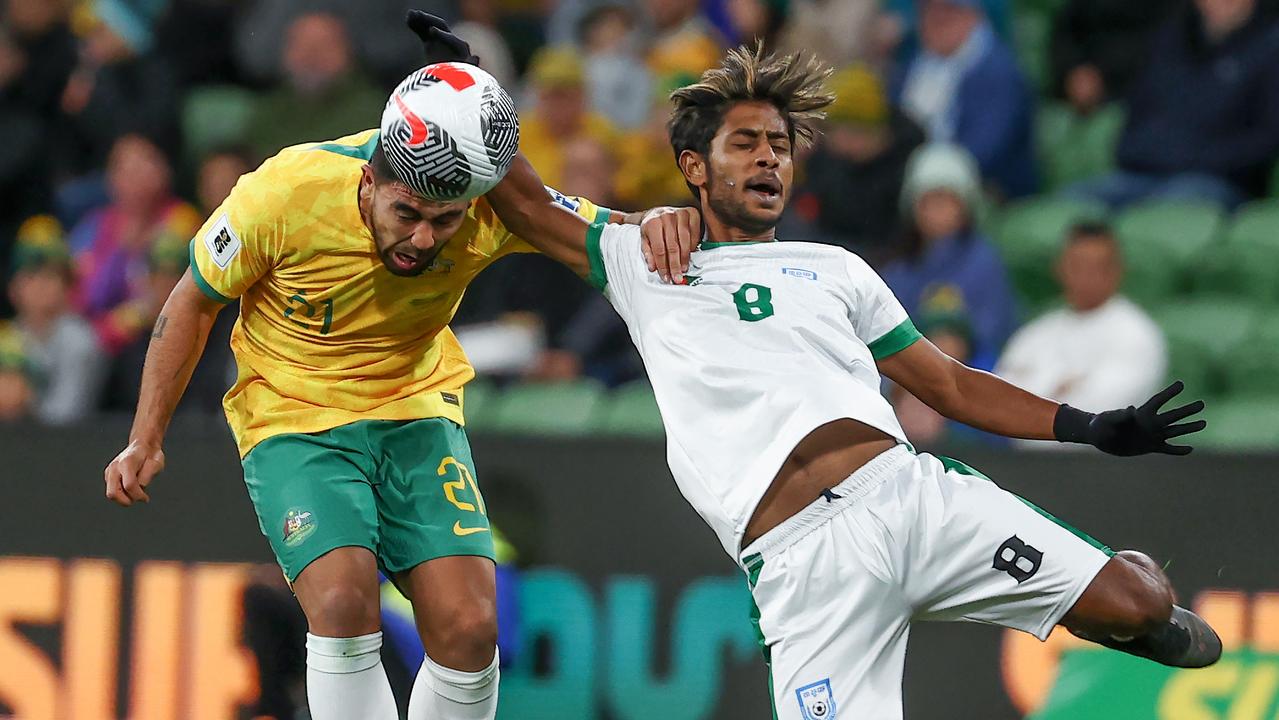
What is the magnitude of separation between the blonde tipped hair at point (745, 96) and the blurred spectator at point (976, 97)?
4.42m

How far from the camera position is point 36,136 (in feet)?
37.1

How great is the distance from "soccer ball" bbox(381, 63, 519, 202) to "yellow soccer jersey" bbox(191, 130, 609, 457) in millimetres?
382

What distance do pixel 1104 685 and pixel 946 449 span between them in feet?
3.52

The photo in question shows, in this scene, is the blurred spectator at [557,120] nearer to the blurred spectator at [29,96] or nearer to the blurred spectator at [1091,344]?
the blurred spectator at [1091,344]

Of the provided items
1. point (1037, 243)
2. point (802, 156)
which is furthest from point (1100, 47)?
point (802, 156)

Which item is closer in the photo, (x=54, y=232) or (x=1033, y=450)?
(x=1033, y=450)

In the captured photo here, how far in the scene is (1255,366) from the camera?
8.52m

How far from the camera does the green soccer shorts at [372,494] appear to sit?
17.9ft

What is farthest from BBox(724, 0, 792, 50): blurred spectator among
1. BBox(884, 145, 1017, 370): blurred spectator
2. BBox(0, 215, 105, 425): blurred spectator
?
BBox(0, 215, 105, 425): blurred spectator

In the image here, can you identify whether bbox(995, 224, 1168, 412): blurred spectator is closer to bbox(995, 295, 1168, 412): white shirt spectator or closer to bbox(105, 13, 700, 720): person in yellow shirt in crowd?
bbox(995, 295, 1168, 412): white shirt spectator

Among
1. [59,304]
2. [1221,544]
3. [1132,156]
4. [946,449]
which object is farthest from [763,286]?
[59,304]

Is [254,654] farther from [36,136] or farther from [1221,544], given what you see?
[36,136]

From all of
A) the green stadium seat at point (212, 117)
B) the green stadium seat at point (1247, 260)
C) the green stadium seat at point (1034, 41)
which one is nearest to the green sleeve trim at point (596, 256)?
the green stadium seat at point (1247, 260)

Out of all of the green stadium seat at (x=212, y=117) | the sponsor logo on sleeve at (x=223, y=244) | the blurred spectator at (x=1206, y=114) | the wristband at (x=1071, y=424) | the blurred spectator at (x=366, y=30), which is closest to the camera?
the wristband at (x=1071, y=424)
